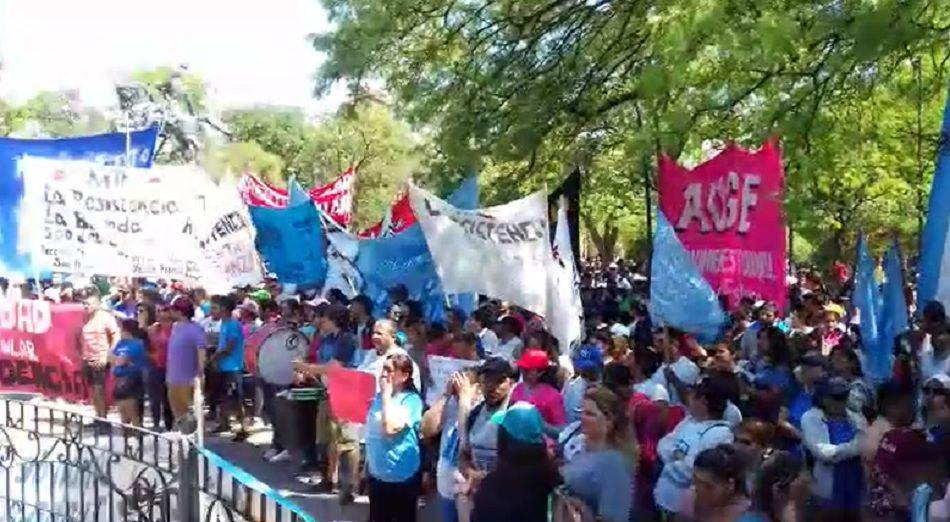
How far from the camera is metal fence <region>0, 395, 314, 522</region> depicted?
4.74 meters

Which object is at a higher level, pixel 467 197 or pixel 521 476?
pixel 467 197

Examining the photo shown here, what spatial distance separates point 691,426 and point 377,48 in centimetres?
1086

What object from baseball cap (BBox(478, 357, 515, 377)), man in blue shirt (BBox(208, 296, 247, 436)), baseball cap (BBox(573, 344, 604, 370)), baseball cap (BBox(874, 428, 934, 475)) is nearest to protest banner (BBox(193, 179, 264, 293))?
man in blue shirt (BBox(208, 296, 247, 436))

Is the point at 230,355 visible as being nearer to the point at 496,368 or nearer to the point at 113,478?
the point at 113,478

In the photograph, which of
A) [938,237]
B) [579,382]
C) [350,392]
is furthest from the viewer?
[938,237]

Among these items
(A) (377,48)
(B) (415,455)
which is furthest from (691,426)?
(A) (377,48)

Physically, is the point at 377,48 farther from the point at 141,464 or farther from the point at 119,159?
the point at 141,464

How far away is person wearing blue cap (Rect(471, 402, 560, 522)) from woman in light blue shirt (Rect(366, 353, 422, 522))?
127 cm

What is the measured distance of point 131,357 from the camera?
11.2m

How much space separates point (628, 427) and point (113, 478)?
2390 mm

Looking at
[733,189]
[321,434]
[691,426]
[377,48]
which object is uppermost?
[377,48]

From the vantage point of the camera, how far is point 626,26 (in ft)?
48.7

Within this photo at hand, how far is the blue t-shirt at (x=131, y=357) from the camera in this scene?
11141mm

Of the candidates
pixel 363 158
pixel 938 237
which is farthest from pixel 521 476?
pixel 363 158
